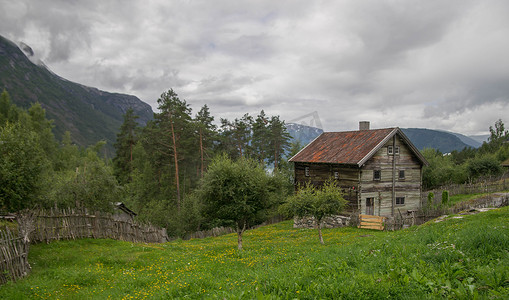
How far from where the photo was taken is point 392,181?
102 ft

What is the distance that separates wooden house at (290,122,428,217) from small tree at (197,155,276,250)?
12610mm

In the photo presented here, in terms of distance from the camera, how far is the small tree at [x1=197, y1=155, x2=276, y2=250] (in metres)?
18.7

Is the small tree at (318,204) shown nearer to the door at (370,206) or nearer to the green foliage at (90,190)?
the door at (370,206)

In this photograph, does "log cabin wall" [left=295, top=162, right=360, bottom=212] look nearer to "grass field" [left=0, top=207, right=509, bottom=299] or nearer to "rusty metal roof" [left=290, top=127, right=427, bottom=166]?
"rusty metal roof" [left=290, top=127, right=427, bottom=166]

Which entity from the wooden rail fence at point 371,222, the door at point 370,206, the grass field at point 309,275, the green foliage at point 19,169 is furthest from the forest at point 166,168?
the door at point 370,206

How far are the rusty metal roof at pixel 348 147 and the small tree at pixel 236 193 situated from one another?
1259 centimetres

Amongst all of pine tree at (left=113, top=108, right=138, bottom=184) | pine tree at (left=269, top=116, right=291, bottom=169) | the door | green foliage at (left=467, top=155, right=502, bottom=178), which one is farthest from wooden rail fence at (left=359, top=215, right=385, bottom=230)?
pine tree at (left=113, top=108, right=138, bottom=184)

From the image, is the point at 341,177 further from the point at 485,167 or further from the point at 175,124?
the point at 485,167

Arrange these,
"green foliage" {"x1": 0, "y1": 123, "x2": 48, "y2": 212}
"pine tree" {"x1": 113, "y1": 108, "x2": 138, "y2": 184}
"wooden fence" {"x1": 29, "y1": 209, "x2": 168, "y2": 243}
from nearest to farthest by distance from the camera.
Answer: "green foliage" {"x1": 0, "y1": 123, "x2": 48, "y2": 212} → "wooden fence" {"x1": 29, "y1": 209, "x2": 168, "y2": 243} → "pine tree" {"x1": 113, "y1": 108, "x2": 138, "y2": 184}

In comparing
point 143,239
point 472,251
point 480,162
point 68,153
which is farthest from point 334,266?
point 68,153

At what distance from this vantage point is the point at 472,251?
7.70 meters

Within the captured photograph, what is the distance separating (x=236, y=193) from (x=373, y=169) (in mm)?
17575

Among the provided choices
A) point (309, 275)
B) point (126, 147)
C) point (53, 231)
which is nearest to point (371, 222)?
point (309, 275)

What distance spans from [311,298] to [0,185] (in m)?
16.2
